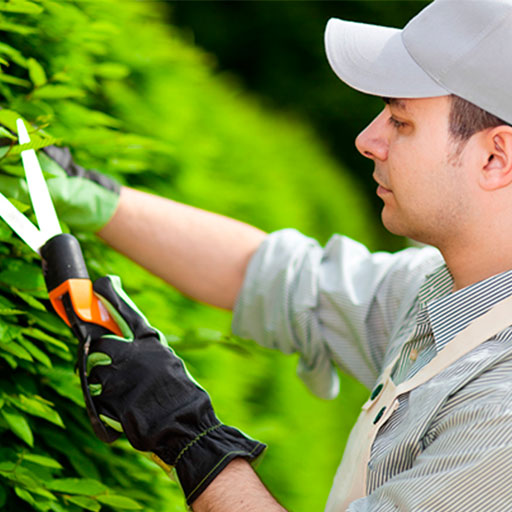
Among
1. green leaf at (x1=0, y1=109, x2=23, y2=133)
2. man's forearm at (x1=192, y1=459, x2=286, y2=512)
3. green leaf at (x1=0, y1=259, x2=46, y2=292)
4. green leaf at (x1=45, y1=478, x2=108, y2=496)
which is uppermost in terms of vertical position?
green leaf at (x1=0, y1=109, x2=23, y2=133)

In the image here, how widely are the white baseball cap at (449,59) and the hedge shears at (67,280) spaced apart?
2.36ft

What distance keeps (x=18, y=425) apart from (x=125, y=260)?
76 cm

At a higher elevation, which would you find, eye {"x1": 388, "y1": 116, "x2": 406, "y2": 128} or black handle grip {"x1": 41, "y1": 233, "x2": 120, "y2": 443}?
eye {"x1": 388, "y1": 116, "x2": 406, "y2": 128}

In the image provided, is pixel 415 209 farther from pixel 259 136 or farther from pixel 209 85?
pixel 259 136

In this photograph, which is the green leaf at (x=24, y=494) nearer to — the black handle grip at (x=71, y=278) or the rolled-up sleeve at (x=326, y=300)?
the black handle grip at (x=71, y=278)

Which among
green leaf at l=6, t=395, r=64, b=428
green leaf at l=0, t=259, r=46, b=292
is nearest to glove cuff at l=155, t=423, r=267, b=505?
green leaf at l=6, t=395, r=64, b=428

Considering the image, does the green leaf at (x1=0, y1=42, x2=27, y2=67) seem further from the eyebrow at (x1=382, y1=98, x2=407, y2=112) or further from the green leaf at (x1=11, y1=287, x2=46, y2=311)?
the eyebrow at (x1=382, y1=98, x2=407, y2=112)

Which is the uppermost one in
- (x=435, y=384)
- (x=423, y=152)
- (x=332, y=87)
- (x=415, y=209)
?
(x=423, y=152)

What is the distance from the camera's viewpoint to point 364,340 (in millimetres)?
2244

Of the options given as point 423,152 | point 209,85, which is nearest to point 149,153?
point 423,152

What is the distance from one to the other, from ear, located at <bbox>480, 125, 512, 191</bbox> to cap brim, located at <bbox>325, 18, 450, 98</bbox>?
0.13m

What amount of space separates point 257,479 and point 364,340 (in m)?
0.72

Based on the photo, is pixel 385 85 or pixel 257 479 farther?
pixel 385 85

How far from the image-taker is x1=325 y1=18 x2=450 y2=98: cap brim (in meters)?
1.71
